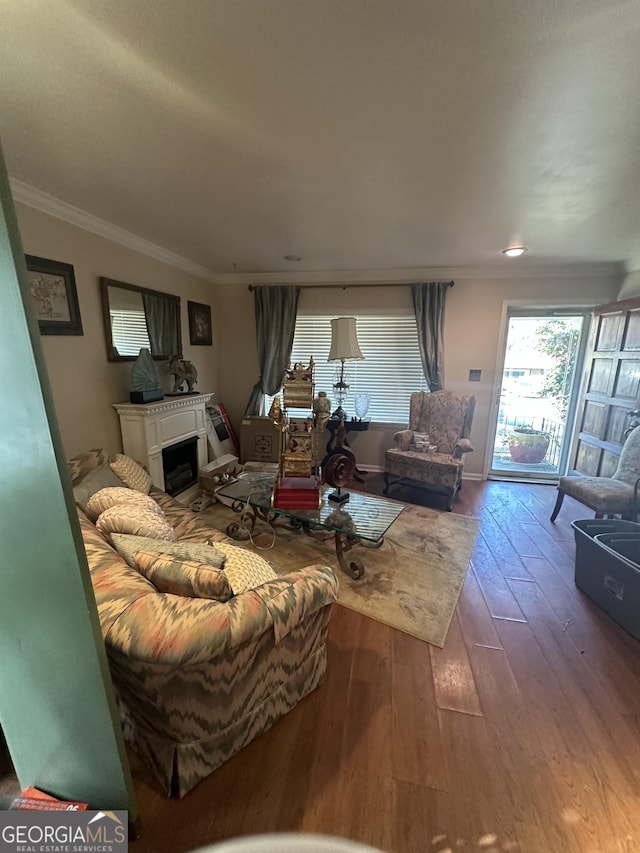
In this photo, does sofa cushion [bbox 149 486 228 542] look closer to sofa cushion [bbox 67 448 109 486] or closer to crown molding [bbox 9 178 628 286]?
sofa cushion [bbox 67 448 109 486]

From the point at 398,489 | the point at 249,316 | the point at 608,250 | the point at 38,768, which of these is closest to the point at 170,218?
the point at 249,316

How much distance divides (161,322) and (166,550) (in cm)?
265

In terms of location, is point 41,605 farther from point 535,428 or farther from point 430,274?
point 535,428

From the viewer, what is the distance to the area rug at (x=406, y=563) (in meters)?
2.02

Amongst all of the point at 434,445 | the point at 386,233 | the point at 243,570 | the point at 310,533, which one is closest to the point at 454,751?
the point at 243,570

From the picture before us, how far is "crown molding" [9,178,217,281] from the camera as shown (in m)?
2.07

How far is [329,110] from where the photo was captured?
1.31 metres

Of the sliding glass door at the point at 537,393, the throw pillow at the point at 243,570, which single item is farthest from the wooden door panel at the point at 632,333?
the throw pillow at the point at 243,570

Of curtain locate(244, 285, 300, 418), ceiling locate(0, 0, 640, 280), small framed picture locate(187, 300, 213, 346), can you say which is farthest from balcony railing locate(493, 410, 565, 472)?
small framed picture locate(187, 300, 213, 346)

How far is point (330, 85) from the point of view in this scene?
1.19m

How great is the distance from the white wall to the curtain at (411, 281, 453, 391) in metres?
2.83

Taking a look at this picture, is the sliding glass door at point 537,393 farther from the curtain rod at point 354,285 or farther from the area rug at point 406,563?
the area rug at point 406,563

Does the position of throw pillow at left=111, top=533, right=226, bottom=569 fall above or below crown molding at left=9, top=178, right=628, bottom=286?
below

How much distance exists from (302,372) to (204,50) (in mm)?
1597
